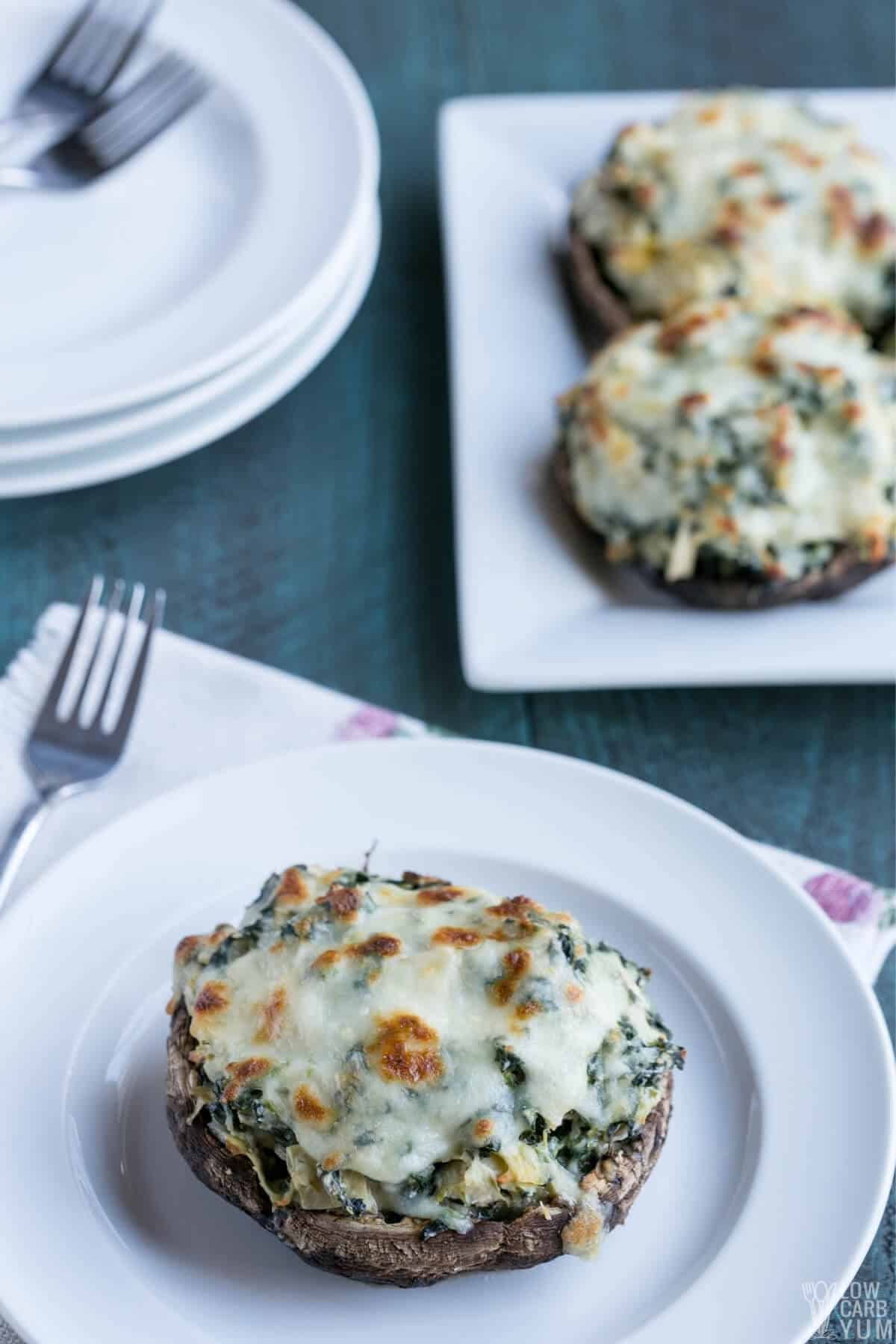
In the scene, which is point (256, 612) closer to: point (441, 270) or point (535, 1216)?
point (441, 270)

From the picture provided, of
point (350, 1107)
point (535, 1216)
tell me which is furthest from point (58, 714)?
point (535, 1216)

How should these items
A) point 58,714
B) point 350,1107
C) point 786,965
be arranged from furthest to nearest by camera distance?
1. point 58,714
2. point 786,965
3. point 350,1107

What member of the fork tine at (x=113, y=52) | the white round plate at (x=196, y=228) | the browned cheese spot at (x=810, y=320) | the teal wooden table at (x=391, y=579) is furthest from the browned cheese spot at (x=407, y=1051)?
the fork tine at (x=113, y=52)

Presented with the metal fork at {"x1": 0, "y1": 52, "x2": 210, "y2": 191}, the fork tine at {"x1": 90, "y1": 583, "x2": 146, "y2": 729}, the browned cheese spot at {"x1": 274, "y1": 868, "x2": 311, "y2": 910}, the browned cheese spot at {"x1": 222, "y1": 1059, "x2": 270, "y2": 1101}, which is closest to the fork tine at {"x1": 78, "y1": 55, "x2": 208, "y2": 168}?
the metal fork at {"x1": 0, "y1": 52, "x2": 210, "y2": 191}

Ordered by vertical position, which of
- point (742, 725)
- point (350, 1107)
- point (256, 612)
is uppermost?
point (350, 1107)

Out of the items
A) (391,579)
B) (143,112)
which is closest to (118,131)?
(143,112)

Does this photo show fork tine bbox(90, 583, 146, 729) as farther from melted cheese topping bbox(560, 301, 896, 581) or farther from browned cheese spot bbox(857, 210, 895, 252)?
browned cheese spot bbox(857, 210, 895, 252)
